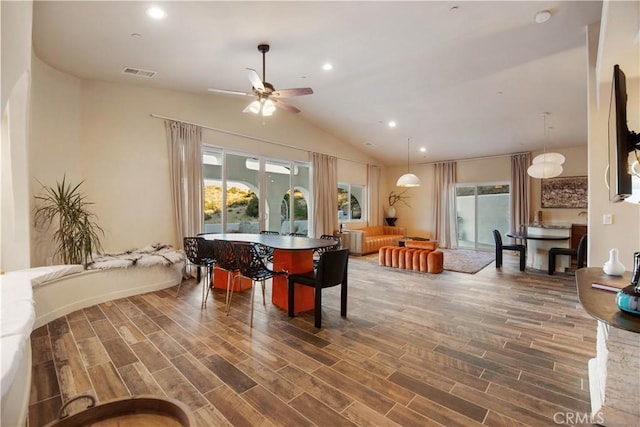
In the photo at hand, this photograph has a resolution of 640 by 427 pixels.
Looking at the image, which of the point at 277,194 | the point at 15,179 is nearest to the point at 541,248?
the point at 277,194

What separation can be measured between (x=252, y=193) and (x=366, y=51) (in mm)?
3864

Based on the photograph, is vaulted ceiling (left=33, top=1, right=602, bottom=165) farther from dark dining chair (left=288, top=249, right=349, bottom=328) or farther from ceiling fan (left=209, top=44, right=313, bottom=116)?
dark dining chair (left=288, top=249, right=349, bottom=328)

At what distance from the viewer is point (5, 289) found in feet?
7.17

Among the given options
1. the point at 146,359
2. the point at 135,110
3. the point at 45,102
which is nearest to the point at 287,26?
the point at 135,110

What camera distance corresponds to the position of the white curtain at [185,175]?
5250mm

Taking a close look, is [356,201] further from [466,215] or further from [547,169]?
[547,169]

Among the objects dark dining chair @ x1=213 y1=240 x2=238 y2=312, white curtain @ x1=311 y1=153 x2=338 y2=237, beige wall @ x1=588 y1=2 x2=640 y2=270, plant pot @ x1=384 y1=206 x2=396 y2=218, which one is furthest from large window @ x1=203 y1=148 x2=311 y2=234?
beige wall @ x1=588 y1=2 x2=640 y2=270

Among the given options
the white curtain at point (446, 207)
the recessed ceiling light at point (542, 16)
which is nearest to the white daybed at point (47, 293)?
the recessed ceiling light at point (542, 16)

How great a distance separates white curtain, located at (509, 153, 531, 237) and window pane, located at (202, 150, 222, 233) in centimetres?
795

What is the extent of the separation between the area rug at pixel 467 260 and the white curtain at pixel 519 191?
1.22m

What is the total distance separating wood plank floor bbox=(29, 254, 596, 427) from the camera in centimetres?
188

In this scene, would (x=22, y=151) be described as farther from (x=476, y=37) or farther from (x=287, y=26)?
(x=476, y=37)

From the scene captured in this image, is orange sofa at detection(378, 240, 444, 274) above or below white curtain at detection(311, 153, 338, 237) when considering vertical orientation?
below

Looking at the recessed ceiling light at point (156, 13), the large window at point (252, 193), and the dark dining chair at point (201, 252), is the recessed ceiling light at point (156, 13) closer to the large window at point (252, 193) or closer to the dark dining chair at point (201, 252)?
the dark dining chair at point (201, 252)
